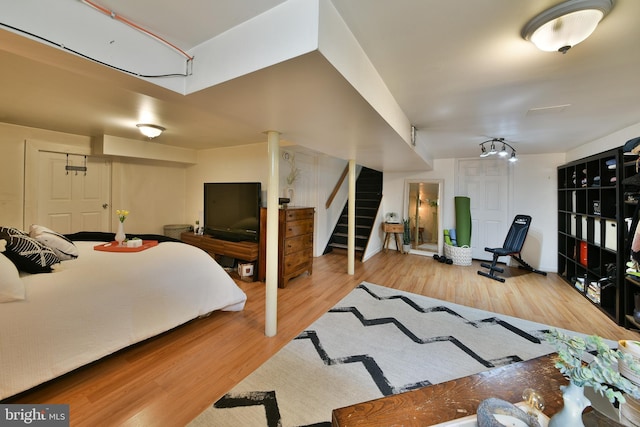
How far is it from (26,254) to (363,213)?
5.40 metres

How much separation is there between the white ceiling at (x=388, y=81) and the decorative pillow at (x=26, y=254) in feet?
3.92

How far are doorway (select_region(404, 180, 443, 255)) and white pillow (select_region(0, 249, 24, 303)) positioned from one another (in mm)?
5692

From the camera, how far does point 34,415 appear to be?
1.29 metres

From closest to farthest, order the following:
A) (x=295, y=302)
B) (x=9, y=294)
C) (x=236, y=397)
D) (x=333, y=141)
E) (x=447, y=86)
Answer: (x=9, y=294) < (x=236, y=397) < (x=447, y=86) < (x=333, y=141) < (x=295, y=302)

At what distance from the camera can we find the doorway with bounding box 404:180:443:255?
5262 millimetres

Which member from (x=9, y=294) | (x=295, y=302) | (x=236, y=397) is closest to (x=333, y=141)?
(x=295, y=302)

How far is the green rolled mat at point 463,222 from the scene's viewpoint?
478cm

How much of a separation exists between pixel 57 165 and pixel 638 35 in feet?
20.0

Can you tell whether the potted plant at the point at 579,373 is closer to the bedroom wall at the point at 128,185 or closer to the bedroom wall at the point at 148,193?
the bedroom wall at the point at 128,185

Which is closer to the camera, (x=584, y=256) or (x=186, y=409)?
(x=186, y=409)

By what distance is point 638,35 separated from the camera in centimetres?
121

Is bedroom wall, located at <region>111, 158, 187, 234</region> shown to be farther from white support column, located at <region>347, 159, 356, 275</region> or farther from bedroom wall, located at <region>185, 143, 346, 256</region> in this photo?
white support column, located at <region>347, 159, 356, 275</region>

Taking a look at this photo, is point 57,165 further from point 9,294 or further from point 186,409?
point 186,409

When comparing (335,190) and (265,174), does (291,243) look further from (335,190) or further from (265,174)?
Result: (335,190)
